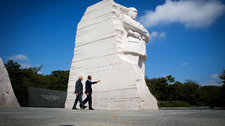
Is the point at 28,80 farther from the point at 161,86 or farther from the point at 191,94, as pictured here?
the point at 191,94

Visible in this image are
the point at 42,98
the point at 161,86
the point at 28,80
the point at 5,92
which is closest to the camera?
the point at 5,92

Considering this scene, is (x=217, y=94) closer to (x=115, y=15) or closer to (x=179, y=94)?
(x=179, y=94)

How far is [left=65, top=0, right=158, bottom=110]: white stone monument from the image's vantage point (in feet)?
25.4

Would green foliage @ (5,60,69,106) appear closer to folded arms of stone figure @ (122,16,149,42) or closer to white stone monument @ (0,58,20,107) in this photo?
white stone monument @ (0,58,20,107)

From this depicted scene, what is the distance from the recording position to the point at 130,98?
24.6 ft

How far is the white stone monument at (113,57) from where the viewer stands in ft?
25.4

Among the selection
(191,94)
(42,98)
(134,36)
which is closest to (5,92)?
(42,98)

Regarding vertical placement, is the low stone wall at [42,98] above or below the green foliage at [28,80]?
below

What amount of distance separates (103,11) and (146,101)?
5314 millimetres

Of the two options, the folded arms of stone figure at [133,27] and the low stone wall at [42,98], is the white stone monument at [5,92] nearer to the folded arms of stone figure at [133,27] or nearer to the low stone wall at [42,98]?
the low stone wall at [42,98]

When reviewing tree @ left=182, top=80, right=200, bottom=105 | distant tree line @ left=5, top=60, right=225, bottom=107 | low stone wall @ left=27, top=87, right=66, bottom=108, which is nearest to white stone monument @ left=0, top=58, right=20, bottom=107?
low stone wall @ left=27, top=87, right=66, bottom=108

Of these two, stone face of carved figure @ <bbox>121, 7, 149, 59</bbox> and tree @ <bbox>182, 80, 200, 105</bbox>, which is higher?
stone face of carved figure @ <bbox>121, 7, 149, 59</bbox>

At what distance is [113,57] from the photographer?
8.63 m

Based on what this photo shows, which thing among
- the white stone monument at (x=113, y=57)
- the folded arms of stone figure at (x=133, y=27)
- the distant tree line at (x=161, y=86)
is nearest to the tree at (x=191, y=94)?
the distant tree line at (x=161, y=86)
